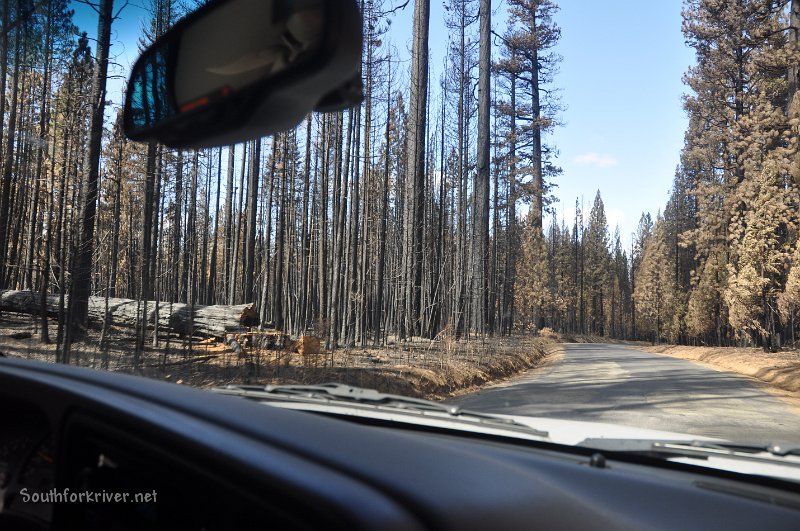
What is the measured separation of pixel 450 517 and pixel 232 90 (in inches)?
51.1

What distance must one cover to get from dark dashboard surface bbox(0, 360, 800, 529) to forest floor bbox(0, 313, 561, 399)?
8302mm

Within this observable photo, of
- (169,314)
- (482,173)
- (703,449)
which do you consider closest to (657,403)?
(703,449)

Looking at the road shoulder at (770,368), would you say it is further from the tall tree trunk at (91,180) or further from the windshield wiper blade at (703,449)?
the tall tree trunk at (91,180)

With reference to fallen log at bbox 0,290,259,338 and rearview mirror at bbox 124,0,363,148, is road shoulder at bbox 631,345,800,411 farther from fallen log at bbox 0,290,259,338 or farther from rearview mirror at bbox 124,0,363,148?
rearview mirror at bbox 124,0,363,148

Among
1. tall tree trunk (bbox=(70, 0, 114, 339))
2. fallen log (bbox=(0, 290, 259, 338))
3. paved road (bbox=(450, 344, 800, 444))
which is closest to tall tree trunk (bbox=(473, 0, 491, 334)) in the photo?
paved road (bbox=(450, 344, 800, 444))

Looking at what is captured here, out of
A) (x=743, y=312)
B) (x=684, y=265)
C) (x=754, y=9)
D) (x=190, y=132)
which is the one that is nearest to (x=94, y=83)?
(x=190, y=132)

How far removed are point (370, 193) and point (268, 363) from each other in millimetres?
12519

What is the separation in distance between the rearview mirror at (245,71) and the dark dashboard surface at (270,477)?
767 millimetres

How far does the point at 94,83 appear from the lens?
9.20 metres

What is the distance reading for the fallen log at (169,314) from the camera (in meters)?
14.5

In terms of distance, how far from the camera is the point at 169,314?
15.0 m

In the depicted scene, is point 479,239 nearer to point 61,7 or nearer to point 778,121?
point 778,121

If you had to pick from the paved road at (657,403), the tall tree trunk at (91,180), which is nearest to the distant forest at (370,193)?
the tall tree trunk at (91,180)

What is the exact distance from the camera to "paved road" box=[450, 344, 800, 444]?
317 inches
